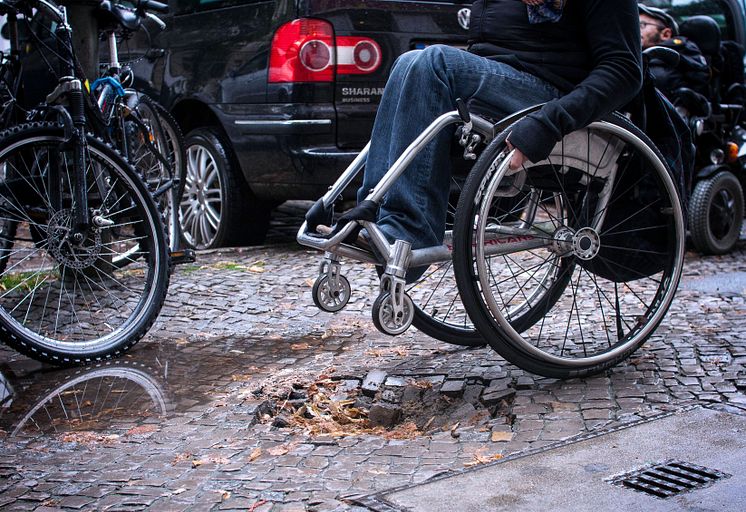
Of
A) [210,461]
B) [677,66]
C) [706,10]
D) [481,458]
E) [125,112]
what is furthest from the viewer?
[706,10]

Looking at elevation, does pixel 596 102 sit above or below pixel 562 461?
above

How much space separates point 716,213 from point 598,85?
388cm

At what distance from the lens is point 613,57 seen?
12.0 ft

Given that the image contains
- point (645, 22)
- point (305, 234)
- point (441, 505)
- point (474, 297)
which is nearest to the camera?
point (441, 505)

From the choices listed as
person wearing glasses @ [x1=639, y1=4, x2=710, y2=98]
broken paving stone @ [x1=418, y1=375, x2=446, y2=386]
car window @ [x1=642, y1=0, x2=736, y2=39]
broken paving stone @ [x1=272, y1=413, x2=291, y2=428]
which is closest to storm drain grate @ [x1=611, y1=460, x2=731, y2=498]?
broken paving stone @ [x1=418, y1=375, x2=446, y2=386]

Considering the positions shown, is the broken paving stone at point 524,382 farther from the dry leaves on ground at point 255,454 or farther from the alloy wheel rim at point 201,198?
the alloy wheel rim at point 201,198

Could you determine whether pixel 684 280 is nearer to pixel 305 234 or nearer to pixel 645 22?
pixel 645 22

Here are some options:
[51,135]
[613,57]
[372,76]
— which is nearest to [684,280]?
[372,76]

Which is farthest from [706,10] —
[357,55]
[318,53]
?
[318,53]

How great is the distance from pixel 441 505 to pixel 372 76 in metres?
3.83

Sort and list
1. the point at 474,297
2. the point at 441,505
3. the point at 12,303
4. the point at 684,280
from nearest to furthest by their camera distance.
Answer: the point at 441,505 → the point at 474,297 → the point at 12,303 → the point at 684,280

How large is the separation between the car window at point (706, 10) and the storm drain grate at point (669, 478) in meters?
6.79

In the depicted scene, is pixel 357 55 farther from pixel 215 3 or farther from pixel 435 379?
pixel 435 379

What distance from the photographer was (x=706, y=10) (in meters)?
9.05
